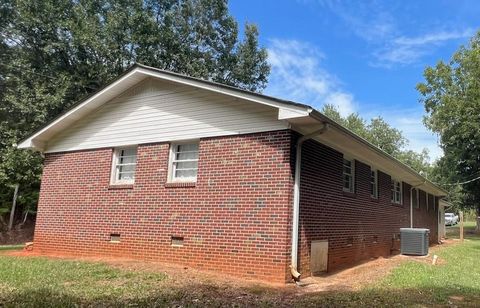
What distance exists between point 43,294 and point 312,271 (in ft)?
18.3

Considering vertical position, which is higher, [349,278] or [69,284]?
[349,278]

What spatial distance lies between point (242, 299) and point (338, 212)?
5.06 m

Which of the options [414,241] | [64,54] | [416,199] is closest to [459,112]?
[416,199]

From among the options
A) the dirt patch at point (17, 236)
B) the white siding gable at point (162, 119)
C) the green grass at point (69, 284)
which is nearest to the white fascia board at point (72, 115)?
the white siding gable at point (162, 119)

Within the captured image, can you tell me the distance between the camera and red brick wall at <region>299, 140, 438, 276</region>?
966 centimetres

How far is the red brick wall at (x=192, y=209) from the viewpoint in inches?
358

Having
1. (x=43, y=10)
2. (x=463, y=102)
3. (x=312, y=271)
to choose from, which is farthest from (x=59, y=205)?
(x=463, y=102)

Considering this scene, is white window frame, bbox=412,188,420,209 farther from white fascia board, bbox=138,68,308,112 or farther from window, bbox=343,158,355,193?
white fascia board, bbox=138,68,308,112

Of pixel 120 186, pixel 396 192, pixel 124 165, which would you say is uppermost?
pixel 396 192

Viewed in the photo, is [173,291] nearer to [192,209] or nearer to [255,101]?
[192,209]

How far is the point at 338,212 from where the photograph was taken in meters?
11.3

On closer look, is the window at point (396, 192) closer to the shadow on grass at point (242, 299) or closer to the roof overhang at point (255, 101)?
the roof overhang at point (255, 101)

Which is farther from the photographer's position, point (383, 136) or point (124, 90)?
point (383, 136)

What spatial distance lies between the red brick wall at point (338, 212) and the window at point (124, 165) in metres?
5.10
